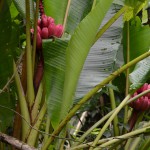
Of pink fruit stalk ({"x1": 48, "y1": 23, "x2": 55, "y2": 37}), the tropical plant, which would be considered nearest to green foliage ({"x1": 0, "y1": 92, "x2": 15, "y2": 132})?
the tropical plant

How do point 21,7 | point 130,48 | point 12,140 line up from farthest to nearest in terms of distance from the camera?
point 130,48 < point 21,7 < point 12,140

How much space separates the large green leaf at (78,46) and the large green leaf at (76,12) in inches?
8.6

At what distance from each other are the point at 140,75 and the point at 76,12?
30 centimetres

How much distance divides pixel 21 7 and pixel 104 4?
0.30 m

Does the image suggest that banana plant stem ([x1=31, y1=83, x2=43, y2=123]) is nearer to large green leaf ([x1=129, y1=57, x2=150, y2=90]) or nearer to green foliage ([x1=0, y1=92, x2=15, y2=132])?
green foliage ([x1=0, y1=92, x2=15, y2=132])

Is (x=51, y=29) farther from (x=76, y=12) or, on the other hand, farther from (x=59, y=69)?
(x=76, y=12)

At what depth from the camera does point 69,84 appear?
101cm

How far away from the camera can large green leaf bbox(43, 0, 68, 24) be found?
1.16m

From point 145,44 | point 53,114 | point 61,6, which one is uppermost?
point 61,6

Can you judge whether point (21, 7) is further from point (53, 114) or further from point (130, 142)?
point (130, 142)

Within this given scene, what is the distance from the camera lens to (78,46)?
0.99 metres

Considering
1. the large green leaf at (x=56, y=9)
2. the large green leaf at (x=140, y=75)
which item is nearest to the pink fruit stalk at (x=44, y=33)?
the large green leaf at (x=56, y=9)

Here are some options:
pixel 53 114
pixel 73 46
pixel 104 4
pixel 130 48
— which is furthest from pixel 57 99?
pixel 130 48

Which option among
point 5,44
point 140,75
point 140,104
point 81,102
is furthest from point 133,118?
point 5,44
